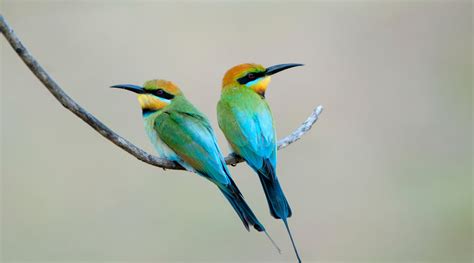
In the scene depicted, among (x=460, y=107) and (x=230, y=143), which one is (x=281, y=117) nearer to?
(x=460, y=107)

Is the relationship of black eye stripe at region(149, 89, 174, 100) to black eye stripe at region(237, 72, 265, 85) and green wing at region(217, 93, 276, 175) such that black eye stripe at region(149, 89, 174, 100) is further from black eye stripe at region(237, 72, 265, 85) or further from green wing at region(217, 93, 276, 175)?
black eye stripe at region(237, 72, 265, 85)

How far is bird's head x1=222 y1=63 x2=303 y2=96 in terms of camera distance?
6.81ft

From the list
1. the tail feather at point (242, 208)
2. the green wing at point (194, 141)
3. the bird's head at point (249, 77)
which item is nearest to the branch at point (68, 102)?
the green wing at point (194, 141)

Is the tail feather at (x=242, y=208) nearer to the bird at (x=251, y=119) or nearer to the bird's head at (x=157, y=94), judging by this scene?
the bird at (x=251, y=119)

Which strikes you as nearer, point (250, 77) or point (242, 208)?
point (242, 208)

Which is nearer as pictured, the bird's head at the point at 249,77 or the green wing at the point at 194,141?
the green wing at the point at 194,141

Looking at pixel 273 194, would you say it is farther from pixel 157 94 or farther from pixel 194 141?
pixel 157 94

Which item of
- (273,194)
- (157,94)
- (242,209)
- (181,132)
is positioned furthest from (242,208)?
(157,94)

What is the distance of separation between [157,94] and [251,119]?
33 centimetres

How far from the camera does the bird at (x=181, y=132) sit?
1661mm

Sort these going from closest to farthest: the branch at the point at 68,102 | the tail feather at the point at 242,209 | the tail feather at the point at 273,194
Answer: the branch at the point at 68,102 < the tail feather at the point at 242,209 < the tail feather at the point at 273,194

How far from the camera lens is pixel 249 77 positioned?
211cm

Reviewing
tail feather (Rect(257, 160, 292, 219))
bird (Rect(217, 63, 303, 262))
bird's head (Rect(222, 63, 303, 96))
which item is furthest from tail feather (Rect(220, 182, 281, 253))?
bird's head (Rect(222, 63, 303, 96))

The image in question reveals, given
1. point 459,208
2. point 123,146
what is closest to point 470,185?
point 459,208
